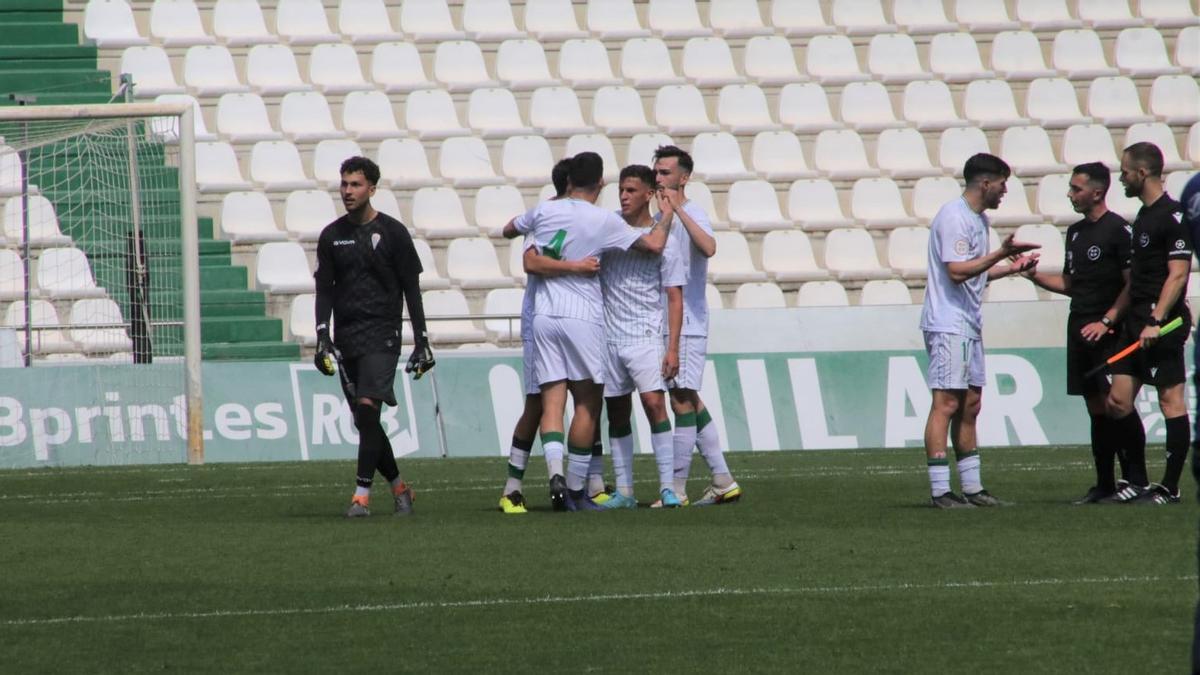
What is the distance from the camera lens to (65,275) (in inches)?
765

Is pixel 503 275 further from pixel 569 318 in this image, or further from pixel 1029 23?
pixel 569 318

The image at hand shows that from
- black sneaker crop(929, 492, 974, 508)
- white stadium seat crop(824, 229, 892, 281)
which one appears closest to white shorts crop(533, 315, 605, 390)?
black sneaker crop(929, 492, 974, 508)

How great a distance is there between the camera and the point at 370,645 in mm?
6141

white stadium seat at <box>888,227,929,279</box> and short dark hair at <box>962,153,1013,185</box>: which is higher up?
short dark hair at <box>962,153,1013,185</box>

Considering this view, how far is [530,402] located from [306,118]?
39.6 feet

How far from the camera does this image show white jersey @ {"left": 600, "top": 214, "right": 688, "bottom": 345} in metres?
11.0

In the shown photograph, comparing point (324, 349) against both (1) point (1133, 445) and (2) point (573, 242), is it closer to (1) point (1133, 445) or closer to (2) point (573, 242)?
(2) point (573, 242)

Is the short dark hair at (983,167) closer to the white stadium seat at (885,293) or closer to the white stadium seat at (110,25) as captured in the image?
the white stadium seat at (885,293)

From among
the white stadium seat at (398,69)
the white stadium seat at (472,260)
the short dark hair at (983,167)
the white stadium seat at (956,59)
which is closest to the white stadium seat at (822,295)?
the white stadium seat at (472,260)

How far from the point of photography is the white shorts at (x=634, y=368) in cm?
1096

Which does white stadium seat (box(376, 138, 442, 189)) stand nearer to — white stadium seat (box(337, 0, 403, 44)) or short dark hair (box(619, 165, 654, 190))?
white stadium seat (box(337, 0, 403, 44))

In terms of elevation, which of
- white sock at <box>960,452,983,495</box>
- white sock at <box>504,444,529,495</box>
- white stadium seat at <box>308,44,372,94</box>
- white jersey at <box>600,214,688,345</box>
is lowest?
white sock at <box>960,452,983,495</box>

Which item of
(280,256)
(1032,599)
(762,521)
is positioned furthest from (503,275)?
(1032,599)

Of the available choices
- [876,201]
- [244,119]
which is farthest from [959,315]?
[244,119]
